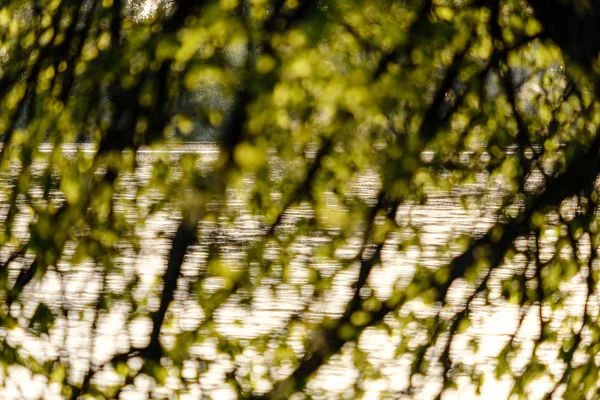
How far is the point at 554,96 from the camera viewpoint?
2.44 meters

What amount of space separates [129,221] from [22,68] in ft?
2.02

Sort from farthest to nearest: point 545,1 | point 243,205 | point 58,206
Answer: point 545,1 → point 58,206 → point 243,205

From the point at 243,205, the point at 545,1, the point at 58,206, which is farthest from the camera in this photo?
the point at 545,1

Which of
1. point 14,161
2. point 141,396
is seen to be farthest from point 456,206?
point 14,161

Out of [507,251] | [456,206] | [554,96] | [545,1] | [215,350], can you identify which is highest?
[545,1]

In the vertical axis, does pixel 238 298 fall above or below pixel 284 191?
below

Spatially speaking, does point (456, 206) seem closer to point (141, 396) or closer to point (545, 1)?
point (545, 1)

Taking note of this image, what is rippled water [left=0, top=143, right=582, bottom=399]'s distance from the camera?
2150 mm

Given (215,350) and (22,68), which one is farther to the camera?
(22,68)

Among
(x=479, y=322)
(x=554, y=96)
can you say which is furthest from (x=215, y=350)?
(x=554, y=96)

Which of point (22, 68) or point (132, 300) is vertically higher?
point (22, 68)

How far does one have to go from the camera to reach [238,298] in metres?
2.15

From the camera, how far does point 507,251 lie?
7.66 ft

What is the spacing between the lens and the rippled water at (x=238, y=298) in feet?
7.06
